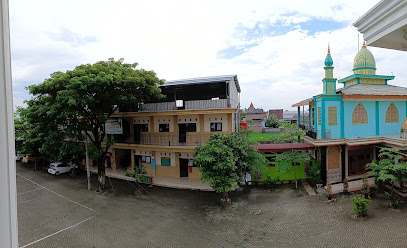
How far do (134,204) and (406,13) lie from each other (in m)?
10.5

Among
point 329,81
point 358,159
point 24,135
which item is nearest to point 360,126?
point 358,159

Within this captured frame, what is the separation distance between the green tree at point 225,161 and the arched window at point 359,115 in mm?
5729

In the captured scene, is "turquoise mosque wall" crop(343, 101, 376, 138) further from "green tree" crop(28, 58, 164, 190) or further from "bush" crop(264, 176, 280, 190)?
"green tree" crop(28, 58, 164, 190)

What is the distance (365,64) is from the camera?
1478 cm

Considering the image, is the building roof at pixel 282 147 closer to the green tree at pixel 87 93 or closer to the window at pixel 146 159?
the green tree at pixel 87 93

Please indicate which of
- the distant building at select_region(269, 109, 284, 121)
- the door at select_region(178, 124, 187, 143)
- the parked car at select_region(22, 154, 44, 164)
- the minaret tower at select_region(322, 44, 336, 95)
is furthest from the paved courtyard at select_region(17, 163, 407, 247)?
the distant building at select_region(269, 109, 284, 121)

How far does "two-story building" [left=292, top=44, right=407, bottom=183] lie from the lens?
11.6 metres

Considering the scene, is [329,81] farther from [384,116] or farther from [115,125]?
[115,125]

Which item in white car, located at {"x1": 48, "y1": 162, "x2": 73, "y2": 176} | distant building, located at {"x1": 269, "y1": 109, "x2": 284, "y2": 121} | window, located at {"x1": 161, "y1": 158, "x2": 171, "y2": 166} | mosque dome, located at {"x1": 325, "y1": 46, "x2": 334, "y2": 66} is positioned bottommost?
white car, located at {"x1": 48, "y1": 162, "x2": 73, "y2": 176}

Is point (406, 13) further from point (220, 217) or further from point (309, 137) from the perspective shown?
point (309, 137)

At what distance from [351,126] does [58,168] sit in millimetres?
17421

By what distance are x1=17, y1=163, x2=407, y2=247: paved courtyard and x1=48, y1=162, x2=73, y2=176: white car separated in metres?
3.22

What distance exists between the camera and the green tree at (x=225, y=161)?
29.6ft

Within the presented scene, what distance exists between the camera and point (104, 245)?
681 centimetres
